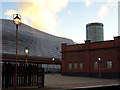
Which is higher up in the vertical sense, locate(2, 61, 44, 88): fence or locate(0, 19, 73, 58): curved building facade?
locate(0, 19, 73, 58): curved building facade

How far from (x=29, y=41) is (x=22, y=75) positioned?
78.7 m

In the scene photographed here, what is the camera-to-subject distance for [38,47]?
9800cm

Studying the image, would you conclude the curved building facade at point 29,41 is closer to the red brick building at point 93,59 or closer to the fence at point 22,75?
the red brick building at point 93,59

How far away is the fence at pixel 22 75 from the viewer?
1359 cm

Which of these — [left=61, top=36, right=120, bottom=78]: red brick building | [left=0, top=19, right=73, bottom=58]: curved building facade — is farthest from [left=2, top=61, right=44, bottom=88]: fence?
[left=0, top=19, right=73, bottom=58]: curved building facade

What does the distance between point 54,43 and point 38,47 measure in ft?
69.2

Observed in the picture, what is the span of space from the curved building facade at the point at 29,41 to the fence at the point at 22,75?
62073mm

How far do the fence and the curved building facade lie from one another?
2444 inches

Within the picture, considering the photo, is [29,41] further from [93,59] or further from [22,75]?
[22,75]

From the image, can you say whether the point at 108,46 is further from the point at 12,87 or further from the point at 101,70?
the point at 12,87

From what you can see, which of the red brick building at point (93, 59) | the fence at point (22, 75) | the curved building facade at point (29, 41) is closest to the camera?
the fence at point (22, 75)

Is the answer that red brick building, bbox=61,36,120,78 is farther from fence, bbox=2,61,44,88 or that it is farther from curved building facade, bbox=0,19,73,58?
curved building facade, bbox=0,19,73,58

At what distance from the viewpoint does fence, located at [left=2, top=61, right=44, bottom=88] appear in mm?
13591

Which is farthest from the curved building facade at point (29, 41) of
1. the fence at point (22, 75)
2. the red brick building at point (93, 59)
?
the fence at point (22, 75)
